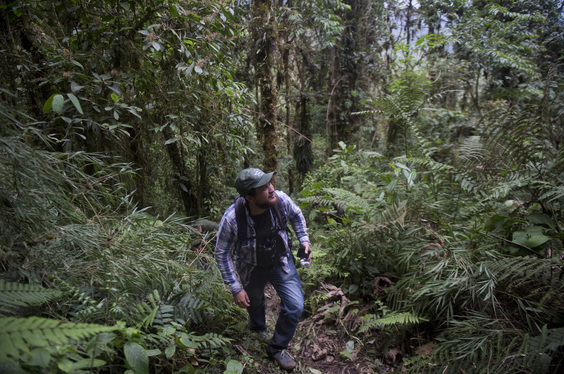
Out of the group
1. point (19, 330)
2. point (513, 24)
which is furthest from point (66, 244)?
point (513, 24)

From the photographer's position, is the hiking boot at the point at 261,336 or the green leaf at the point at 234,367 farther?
the hiking boot at the point at 261,336

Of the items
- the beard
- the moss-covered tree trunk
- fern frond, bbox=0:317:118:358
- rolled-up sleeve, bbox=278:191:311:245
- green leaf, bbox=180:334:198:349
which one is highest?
the moss-covered tree trunk

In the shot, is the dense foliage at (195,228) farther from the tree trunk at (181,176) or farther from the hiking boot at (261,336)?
the hiking boot at (261,336)

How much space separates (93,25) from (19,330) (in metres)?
3.61

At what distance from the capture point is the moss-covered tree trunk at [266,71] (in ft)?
16.4

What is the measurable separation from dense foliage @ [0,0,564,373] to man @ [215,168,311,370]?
0.31 meters

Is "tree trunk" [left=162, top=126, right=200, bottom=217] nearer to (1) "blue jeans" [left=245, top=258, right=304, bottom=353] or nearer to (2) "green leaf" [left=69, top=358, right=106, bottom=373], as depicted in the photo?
(1) "blue jeans" [left=245, top=258, right=304, bottom=353]

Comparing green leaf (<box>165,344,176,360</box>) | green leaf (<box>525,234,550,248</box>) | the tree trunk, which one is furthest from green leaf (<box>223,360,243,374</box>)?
the tree trunk

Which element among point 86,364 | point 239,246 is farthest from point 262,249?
point 86,364

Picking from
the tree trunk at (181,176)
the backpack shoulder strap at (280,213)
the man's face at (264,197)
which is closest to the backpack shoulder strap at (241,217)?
the man's face at (264,197)

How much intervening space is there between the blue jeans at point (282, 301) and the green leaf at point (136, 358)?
149cm

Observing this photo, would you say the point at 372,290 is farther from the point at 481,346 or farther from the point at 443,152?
the point at 443,152

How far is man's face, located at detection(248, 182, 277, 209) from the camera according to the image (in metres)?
2.74

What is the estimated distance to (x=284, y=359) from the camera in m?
2.94
